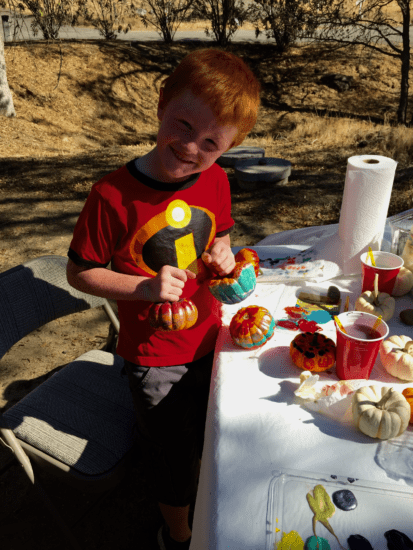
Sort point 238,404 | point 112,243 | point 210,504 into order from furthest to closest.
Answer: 1. point 112,243
2. point 238,404
3. point 210,504

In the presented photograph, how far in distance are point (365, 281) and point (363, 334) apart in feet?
1.23

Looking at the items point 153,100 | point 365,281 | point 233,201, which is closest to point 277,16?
point 153,100

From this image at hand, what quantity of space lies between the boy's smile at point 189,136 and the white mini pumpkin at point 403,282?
787 millimetres

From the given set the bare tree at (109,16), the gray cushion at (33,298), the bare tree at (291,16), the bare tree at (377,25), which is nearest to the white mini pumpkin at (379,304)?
the gray cushion at (33,298)

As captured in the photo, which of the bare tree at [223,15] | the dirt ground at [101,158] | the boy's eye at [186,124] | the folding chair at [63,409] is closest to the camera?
the boy's eye at [186,124]

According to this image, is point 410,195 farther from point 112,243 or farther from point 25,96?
point 25,96

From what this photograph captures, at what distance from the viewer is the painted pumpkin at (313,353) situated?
119cm

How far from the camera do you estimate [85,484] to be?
146 centimetres

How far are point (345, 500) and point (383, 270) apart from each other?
2.65ft

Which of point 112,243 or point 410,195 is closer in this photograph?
point 112,243

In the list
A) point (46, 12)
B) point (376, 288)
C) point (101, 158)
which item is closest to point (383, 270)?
point (376, 288)

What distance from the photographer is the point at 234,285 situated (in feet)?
4.12

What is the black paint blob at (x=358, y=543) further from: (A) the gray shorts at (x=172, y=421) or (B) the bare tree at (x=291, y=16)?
(B) the bare tree at (x=291, y=16)

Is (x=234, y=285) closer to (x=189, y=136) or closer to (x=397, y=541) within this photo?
(x=189, y=136)
